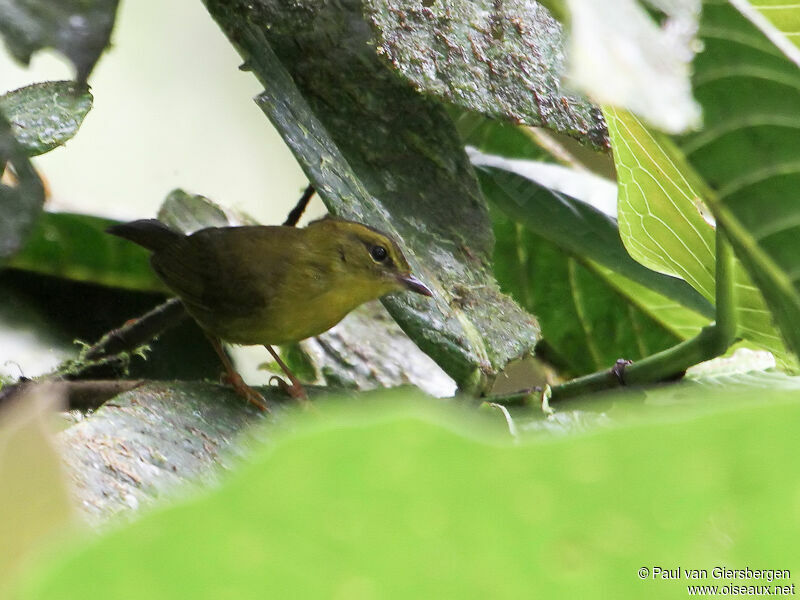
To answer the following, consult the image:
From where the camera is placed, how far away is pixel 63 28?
35.2 inches

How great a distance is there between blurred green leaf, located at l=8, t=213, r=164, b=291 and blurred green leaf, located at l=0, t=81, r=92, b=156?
2.22 feet

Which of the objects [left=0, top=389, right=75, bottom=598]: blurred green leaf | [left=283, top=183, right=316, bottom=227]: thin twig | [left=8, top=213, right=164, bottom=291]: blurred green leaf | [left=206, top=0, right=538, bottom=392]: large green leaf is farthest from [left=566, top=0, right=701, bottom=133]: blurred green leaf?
[left=8, top=213, right=164, bottom=291]: blurred green leaf

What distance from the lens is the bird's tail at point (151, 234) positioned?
5.58ft

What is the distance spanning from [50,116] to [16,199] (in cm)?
14

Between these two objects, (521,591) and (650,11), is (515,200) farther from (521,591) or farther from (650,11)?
(521,591)

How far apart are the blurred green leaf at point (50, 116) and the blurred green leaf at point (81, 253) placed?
676 mm

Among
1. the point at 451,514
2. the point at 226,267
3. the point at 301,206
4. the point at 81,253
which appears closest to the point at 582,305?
the point at 301,206

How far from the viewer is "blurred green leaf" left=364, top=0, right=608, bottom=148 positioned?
1003 mm

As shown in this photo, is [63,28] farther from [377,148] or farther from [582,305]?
[582,305]

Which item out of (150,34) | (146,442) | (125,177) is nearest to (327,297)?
(146,442)

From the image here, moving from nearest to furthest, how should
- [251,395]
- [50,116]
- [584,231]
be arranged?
[50,116] < [251,395] < [584,231]

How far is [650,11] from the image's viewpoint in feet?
2.46

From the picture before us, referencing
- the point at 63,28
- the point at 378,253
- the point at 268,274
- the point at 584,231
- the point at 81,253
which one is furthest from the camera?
the point at 378,253

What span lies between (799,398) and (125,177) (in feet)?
9.87
